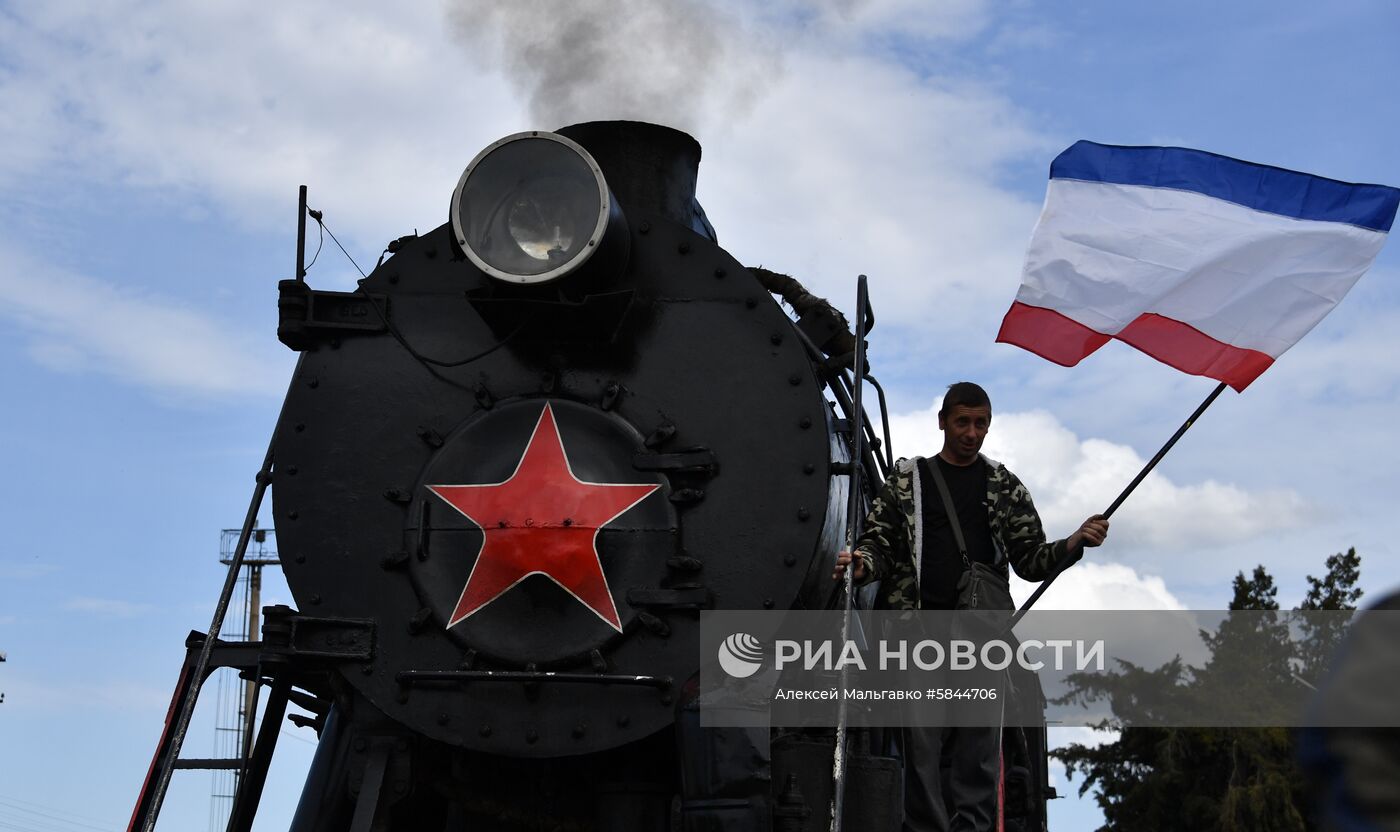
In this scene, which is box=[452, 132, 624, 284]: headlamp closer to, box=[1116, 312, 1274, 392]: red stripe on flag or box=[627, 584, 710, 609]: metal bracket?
box=[627, 584, 710, 609]: metal bracket

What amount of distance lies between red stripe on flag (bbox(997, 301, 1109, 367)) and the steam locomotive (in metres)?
0.75

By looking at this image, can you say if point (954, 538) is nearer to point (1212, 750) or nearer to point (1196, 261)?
point (1196, 261)

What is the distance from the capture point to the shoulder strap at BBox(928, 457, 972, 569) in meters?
4.61

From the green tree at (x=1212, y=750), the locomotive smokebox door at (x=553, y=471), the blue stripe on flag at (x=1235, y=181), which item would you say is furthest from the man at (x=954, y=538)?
the green tree at (x=1212, y=750)

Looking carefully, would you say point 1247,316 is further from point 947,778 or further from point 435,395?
point 435,395

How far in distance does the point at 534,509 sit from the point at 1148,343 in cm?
212

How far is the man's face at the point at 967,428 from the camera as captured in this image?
472cm

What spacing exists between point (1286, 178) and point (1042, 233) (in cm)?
83

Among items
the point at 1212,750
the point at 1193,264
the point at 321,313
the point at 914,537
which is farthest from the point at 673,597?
the point at 1212,750

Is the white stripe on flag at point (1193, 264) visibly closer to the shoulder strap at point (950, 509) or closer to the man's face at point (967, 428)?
the man's face at point (967, 428)

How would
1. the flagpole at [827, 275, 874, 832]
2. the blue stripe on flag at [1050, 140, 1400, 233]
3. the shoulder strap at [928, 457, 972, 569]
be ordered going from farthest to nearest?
the blue stripe on flag at [1050, 140, 1400, 233]
the shoulder strap at [928, 457, 972, 569]
the flagpole at [827, 275, 874, 832]

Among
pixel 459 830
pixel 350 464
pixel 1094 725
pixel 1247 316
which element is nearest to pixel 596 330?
pixel 350 464

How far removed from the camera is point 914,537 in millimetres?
4656

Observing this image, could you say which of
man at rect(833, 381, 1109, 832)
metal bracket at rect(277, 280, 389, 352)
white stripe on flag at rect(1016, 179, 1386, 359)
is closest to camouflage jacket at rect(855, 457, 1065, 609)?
man at rect(833, 381, 1109, 832)
